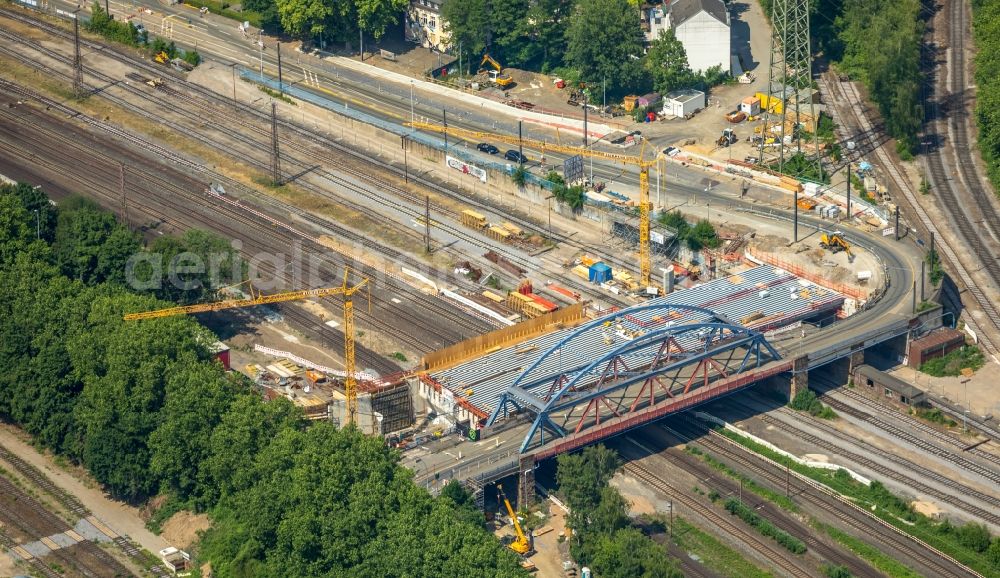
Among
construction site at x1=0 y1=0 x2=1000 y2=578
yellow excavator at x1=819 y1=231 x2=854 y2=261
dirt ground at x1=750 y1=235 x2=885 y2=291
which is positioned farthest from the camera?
yellow excavator at x1=819 y1=231 x2=854 y2=261

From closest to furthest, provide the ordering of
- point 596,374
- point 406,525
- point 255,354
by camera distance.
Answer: point 406,525 → point 596,374 → point 255,354

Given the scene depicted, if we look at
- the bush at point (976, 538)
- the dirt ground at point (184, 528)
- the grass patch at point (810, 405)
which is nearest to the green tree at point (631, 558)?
the bush at point (976, 538)

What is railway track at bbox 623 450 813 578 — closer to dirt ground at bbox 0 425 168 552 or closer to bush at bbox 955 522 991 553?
bush at bbox 955 522 991 553

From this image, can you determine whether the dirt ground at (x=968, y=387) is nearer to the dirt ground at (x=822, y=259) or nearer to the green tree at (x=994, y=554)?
the dirt ground at (x=822, y=259)

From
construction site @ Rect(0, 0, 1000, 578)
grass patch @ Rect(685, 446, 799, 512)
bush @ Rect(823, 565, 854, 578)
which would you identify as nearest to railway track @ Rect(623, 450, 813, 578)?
construction site @ Rect(0, 0, 1000, 578)

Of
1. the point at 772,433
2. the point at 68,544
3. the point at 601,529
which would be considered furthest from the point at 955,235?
the point at 68,544

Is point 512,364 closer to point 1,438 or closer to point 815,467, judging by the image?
point 815,467

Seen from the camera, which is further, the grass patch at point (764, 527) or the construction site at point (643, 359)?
the construction site at point (643, 359)
